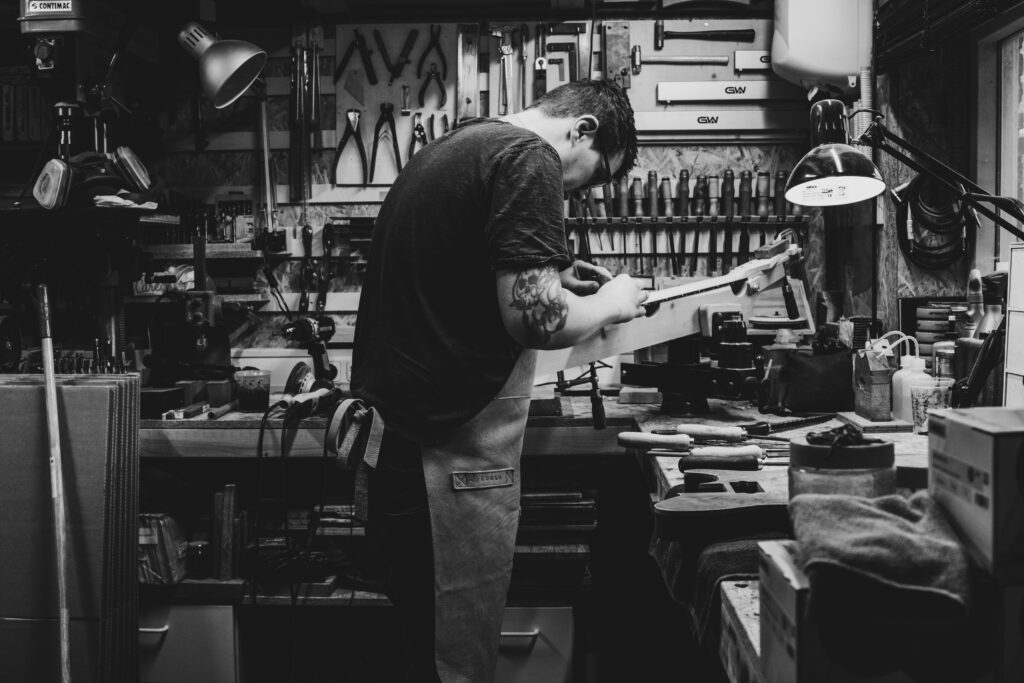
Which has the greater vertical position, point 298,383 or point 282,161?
point 282,161

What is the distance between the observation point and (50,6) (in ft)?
10.8

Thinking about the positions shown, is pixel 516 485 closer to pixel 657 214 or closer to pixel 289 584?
pixel 289 584

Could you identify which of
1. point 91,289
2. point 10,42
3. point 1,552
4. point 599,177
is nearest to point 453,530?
point 599,177

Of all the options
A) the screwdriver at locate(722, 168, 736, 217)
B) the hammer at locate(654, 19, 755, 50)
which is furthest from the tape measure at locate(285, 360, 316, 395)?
the hammer at locate(654, 19, 755, 50)

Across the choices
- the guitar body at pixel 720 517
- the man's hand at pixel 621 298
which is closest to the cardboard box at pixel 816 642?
the guitar body at pixel 720 517

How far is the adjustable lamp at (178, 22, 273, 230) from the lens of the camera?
322 centimetres

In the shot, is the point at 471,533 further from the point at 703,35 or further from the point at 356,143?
the point at 703,35

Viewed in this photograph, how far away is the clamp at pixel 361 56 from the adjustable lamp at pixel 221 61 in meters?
0.68

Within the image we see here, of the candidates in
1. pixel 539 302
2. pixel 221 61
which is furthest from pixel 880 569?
pixel 221 61

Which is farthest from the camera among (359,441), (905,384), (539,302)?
(905,384)

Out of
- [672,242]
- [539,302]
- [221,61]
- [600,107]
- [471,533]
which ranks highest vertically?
[221,61]

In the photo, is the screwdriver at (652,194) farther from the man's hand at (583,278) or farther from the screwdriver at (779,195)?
the man's hand at (583,278)

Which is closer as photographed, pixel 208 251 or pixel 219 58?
pixel 219 58

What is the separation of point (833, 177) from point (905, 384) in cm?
63
